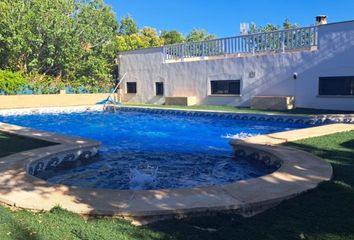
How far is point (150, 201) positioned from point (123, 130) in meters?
10.8

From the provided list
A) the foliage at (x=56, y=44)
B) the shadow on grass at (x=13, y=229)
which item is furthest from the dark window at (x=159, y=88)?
the shadow on grass at (x=13, y=229)

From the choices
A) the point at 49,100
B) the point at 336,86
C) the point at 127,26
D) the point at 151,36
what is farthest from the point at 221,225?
the point at 151,36

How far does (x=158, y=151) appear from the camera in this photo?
34.3 ft

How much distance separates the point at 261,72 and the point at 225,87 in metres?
2.81

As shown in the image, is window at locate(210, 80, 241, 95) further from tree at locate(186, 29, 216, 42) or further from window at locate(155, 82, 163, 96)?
tree at locate(186, 29, 216, 42)

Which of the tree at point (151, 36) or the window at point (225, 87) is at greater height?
the tree at point (151, 36)

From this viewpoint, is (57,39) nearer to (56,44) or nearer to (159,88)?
(56,44)

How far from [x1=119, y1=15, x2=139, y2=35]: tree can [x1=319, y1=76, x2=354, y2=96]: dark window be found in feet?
95.6

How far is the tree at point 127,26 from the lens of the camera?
138 ft

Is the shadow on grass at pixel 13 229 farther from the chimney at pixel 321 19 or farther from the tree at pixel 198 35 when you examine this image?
the tree at pixel 198 35

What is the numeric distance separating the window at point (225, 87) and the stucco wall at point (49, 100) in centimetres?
907

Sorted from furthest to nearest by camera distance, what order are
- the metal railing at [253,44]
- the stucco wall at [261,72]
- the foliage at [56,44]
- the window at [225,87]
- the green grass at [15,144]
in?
the foliage at [56,44] → the window at [225,87] → the metal railing at [253,44] → the stucco wall at [261,72] → the green grass at [15,144]

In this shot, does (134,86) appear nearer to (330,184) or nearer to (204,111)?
(204,111)

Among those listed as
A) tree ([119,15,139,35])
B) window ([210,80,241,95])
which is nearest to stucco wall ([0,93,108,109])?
window ([210,80,241,95])
